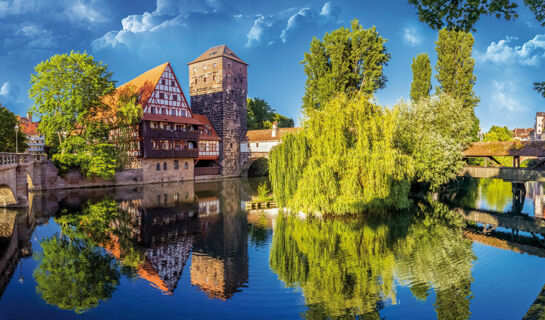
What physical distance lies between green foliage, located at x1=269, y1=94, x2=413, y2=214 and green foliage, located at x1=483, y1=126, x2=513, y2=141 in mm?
49529

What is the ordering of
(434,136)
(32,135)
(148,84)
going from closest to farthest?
(434,136) → (148,84) → (32,135)

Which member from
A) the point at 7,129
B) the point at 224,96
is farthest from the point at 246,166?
the point at 7,129

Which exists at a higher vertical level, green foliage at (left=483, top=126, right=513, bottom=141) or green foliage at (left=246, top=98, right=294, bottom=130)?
green foliage at (left=246, top=98, right=294, bottom=130)

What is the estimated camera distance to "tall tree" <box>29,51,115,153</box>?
28172mm

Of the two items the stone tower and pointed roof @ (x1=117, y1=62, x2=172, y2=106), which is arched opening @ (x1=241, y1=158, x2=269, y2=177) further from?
pointed roof @ (x1=117, y1=62, x2=172, y2=106)

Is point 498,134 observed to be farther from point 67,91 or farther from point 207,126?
point 67,91

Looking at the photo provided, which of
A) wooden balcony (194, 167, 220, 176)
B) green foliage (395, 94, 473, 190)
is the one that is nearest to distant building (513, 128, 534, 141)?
green foliage (395, 94, 473, 190)

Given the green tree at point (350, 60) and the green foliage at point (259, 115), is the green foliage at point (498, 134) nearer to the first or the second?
the green foliage at point (259, 115)

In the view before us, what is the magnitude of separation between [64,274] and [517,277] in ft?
43.8

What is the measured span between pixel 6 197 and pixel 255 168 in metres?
30.3

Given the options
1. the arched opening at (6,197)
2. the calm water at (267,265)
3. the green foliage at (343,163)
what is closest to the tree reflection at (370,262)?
the calm water at (267,265)

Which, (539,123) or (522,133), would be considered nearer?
(539,123)

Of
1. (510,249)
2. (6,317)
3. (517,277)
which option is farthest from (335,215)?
(6,317)

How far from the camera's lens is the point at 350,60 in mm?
29078
